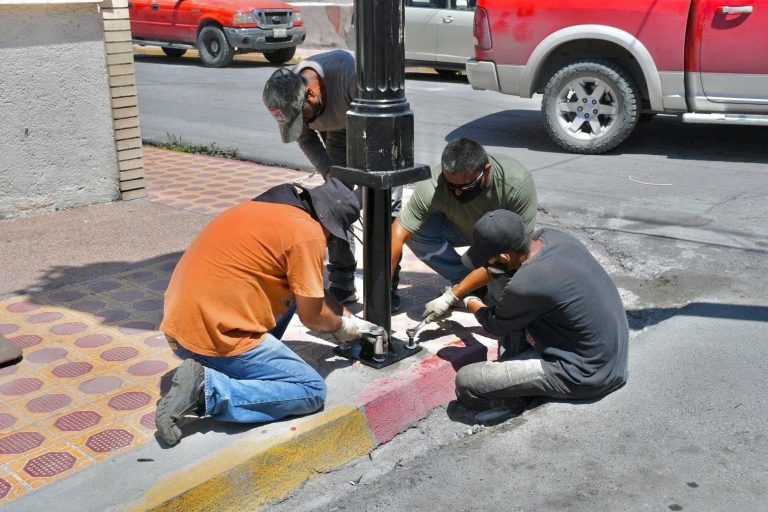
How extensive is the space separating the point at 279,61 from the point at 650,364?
1477 cm

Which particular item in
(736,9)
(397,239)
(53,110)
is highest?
(736,9)

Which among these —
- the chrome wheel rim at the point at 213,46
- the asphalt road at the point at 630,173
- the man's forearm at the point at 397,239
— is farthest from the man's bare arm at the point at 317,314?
the chrome wheel rim at the point at 213,46

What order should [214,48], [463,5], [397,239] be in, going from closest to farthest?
[397,239] < [463,5] < [214,48]

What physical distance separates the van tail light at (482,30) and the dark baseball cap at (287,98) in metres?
4.92

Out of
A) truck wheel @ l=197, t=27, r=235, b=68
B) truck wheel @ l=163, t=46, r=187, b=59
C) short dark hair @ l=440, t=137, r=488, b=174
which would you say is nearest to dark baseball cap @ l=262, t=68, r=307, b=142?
short dark hair @ l=440, t=137, r=488, b=174

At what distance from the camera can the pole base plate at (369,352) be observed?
14.1ft

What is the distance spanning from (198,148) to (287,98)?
5.30 meters

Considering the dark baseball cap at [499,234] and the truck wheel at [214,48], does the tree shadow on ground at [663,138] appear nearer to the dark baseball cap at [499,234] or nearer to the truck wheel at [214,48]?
the dark baseball cap at [499,234]

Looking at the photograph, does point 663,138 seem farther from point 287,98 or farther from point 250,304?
point 250,304

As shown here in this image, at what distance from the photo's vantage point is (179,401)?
3529 millimetres

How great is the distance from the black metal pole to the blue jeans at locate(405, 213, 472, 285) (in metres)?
0.76

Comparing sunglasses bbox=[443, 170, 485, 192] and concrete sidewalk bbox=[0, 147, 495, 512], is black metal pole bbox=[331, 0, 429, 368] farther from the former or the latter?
concrete sidewalk bbox=[0, 147, 495, 512]

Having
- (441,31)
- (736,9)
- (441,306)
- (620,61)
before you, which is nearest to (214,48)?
(441,31)

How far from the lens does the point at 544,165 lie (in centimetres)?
865
